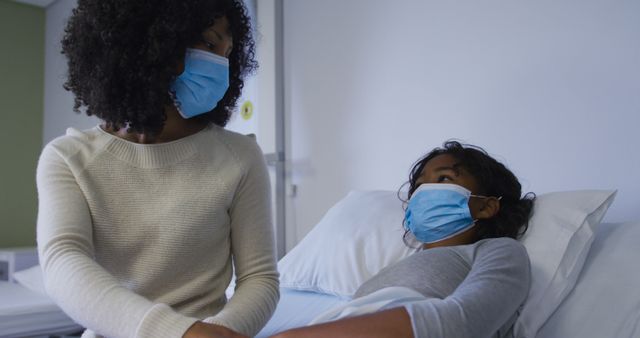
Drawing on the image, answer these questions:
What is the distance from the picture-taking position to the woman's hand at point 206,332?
684mm

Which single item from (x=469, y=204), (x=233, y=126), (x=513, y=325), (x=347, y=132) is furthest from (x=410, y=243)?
(x=233, y=126)

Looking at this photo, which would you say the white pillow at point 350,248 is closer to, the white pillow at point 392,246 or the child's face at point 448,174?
the white pillow at point 392,246

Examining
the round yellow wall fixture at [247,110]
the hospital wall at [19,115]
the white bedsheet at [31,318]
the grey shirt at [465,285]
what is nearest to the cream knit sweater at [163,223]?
the grey shirt at [465,285]

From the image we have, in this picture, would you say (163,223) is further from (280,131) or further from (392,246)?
(280,131)

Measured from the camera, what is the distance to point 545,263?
3.45 feet

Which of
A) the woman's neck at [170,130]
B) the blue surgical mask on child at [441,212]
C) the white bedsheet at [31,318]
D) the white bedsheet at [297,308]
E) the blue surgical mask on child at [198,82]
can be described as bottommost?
the white bedsheet at [31,318]

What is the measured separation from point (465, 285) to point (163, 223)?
20.6 inches

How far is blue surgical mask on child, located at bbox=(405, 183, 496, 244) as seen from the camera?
1.19 meters

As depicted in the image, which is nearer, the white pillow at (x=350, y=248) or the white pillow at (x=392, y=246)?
the white pillow at (x=392, y=246)

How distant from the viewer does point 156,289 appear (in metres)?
0.91

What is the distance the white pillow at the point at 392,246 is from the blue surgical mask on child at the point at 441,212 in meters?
0.13

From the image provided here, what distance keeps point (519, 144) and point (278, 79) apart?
1.13 meters

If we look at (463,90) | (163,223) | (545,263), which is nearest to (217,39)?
(163,223)

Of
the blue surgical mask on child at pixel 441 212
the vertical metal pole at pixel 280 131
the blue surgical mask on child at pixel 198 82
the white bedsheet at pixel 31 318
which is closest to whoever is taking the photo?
the blue surgical mask on child at pixel 198 82
